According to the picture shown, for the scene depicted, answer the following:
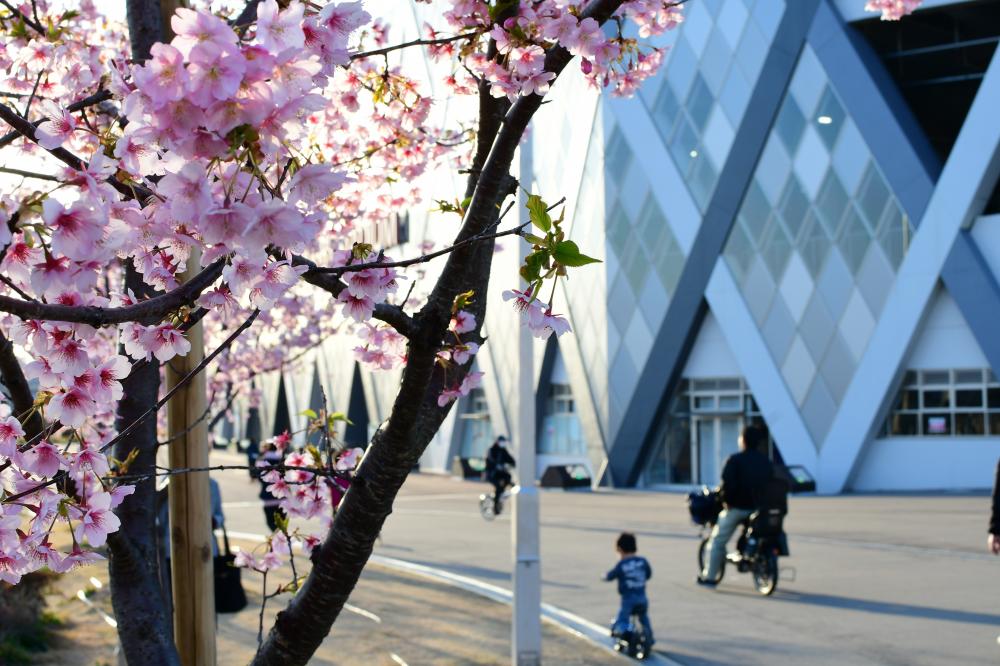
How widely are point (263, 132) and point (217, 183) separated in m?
0.18

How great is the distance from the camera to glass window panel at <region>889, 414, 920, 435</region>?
32531mm

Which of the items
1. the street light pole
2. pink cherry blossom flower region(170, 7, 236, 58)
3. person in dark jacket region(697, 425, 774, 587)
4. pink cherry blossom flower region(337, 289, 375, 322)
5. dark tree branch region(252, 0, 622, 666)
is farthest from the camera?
person in dark jacket region(697, 425, 774, 587)

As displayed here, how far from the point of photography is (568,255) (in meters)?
2.52

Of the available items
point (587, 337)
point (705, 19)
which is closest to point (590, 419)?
point (587, 337)

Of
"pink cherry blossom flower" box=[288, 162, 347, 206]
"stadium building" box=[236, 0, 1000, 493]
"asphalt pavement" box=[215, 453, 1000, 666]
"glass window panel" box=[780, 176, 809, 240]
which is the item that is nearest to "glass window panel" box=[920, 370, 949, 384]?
"stadium building" box=[236, 0, 1000, 493]

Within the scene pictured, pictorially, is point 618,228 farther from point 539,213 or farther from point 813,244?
point 539,213

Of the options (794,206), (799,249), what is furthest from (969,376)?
(794,206)

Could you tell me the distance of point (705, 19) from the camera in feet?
119

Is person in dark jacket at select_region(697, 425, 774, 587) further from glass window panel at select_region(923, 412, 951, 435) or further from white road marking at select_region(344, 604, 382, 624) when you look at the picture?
glass window panel at select_region(923, 412, 951, 435)

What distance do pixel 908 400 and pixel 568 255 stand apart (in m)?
32.1

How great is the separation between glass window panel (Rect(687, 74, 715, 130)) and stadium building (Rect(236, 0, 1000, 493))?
0.08 m

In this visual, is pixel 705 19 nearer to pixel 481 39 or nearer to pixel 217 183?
pixel 481 39

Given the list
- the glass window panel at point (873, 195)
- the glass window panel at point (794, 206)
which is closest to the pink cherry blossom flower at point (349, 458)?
the glass window panel at point (873, 195)

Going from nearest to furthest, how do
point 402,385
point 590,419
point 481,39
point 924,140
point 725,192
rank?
point 402,385, point 481,39, point 924,140, point 725,192, point 590,419
